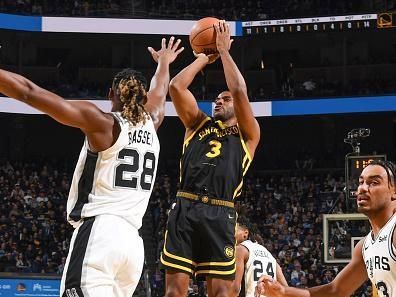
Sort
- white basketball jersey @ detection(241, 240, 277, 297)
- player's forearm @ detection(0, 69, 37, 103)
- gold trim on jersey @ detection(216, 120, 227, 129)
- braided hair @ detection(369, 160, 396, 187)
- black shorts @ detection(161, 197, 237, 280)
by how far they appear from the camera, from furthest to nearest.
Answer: white basketball jersey @ detection(241, 240, 277, 297)
gold trim on jersey @ detection(216, 120, 227, 129)
black shorts @ detection(161, 197, 237, 280)
braided hair @ detection(369, 160, 396, 187)
player's forearm @ detection(0, 69, 37, 103)

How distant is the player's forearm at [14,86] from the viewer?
416 cm

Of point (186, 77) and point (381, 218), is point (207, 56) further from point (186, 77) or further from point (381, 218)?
point (381, 218)

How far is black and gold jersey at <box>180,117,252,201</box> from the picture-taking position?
20.9 ft

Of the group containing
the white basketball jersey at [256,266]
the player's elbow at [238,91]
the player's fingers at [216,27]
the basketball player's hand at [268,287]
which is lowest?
the basketball player's hand at [268,287]

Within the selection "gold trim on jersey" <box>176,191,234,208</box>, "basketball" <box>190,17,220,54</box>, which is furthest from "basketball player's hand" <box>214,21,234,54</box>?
"gold trim on jersey" <box>176,191,234,208</box>

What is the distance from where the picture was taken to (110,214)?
184 inches

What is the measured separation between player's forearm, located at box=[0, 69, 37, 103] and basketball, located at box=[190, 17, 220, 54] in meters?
2.84

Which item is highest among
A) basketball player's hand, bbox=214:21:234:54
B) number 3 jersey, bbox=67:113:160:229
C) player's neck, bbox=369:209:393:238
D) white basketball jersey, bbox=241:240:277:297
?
basketball player's hand, bbox=214:21:234:54

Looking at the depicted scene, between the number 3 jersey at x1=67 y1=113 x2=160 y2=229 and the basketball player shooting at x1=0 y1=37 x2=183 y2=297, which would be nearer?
the basketball player shooting at x1=0 y1=37 x2=183 y2=297

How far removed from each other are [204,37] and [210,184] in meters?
1.39

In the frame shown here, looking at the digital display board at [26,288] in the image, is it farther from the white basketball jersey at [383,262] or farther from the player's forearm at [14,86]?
the player's forearm at [14,86]

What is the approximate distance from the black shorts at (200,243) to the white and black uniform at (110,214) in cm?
137

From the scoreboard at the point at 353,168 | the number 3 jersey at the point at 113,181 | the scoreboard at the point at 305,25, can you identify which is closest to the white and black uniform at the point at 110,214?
the number 3 jersey at the point at 113,181

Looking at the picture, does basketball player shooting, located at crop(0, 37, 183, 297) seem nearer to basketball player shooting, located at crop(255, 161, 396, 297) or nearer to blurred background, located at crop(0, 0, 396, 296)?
basketball player shooting, located at crop(255, 161, 396, 297)
